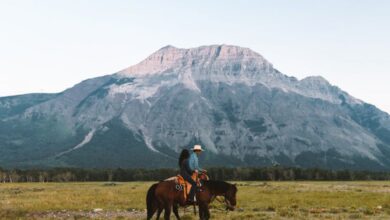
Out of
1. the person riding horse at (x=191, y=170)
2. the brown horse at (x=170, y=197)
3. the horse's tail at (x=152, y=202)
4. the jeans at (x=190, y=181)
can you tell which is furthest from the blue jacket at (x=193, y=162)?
the horse's tail at (x=152, y=202)

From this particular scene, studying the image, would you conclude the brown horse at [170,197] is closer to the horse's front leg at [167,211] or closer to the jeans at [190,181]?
the horse's front leg at [167,211]

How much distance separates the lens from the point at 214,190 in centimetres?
3203

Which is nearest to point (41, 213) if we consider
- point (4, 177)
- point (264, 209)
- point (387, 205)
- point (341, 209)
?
point (264, 209)

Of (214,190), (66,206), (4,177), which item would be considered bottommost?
(4,177)

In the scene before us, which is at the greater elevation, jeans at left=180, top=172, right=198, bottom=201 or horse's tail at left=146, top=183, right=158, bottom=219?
jeans at left=180, top=172, right=198, bottom=201

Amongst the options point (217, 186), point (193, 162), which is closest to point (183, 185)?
point (193, 162)

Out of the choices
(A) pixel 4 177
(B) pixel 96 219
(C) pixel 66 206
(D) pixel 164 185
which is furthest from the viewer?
(A) pixel 4 177

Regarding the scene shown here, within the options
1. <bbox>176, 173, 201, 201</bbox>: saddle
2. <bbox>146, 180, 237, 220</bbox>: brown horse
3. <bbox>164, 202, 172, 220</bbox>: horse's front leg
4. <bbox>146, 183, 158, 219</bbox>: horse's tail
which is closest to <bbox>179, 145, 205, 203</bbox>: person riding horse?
<bbox>176, 173, 201, 201</bbox>: saddle

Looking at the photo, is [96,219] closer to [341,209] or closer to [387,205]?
[341,209]

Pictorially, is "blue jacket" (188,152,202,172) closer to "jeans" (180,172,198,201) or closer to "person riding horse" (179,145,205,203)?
"person riding horse" (179,145,205,203)

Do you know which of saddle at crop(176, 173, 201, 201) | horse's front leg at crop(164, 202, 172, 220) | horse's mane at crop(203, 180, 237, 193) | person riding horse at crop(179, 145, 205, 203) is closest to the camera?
horse's front leg at crop(164, 202, 172, 220)

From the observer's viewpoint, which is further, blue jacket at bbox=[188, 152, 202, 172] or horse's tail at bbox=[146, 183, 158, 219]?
blue jacket at bbox=[188, 152, 202, 172]

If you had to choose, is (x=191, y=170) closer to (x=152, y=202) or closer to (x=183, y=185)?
(x=183, y=185)

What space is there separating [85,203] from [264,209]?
1923 centimetres
